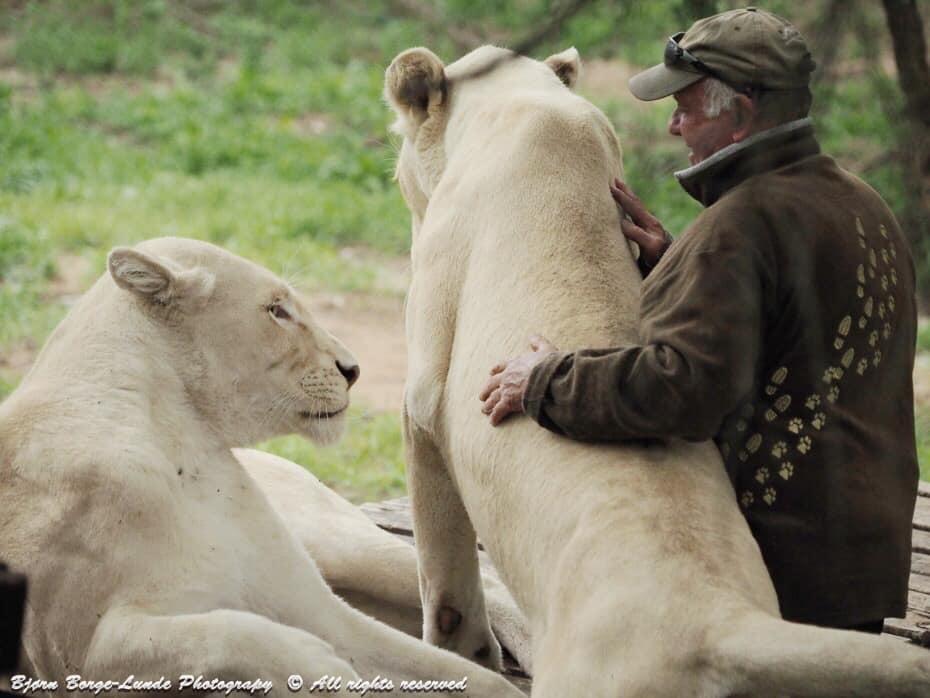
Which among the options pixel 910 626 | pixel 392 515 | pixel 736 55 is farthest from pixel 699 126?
pixel 392 515

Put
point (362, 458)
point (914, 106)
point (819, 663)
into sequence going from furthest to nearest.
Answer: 1. point (362, 458)
2. point (819, 663)
3. point (914, 106)

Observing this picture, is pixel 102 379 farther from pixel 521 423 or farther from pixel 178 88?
pixel 178 88

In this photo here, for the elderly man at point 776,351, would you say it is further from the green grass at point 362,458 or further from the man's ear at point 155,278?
the green grass at point 362,458

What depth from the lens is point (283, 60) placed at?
54.2ft

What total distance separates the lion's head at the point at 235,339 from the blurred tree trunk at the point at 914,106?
185 cm

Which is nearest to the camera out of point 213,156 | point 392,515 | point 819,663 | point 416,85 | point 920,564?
point 819,663

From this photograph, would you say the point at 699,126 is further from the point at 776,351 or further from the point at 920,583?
the point at 920,583

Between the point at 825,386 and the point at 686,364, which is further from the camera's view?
the point at 825,386

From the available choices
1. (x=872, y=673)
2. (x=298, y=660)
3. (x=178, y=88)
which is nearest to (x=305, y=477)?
(x=298, y=660)

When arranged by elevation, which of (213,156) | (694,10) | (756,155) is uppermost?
(694,10)

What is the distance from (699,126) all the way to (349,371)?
1.19m

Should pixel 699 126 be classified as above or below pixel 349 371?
above

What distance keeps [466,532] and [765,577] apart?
130 centimetres

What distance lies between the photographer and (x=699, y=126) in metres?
3.37
